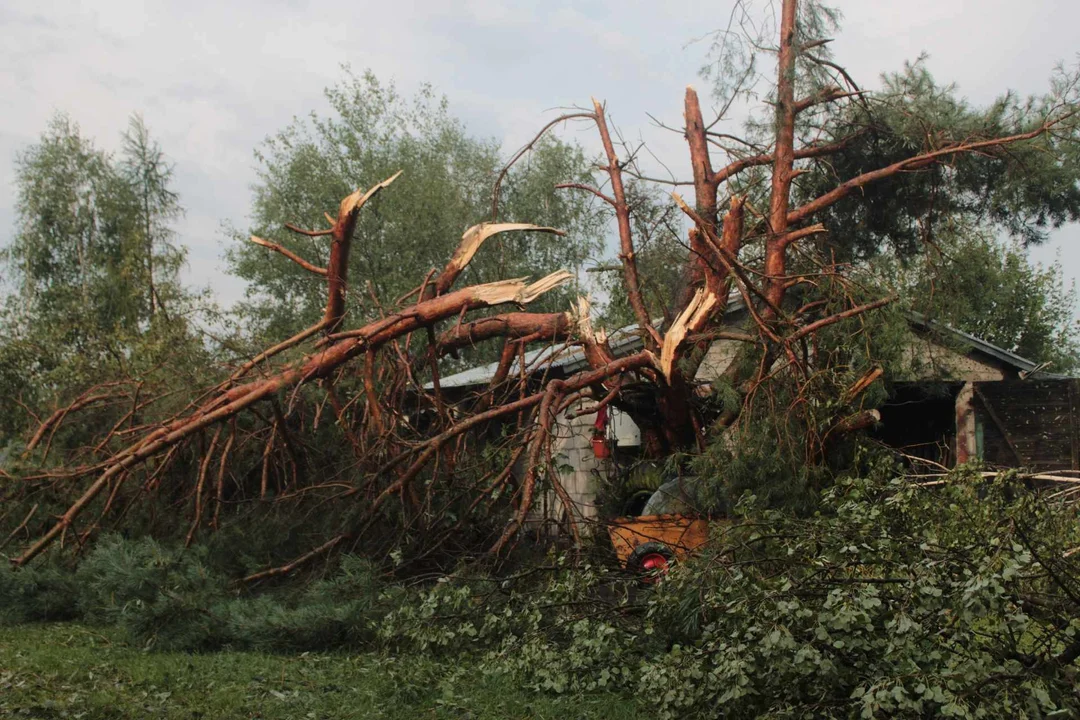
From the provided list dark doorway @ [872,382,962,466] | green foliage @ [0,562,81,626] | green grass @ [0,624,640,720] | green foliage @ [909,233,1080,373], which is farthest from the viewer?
green foliage @ [909,233,1080,373]

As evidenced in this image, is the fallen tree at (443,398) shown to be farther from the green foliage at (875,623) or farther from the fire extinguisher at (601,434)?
the green foliage at (875,623)

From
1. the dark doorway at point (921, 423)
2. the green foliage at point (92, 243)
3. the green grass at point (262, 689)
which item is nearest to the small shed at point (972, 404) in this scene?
the dark doorway at point (921, 423)

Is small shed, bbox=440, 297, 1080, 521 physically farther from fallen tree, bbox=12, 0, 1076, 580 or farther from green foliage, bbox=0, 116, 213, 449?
green foliage, bbox=0, 116, 213, 449

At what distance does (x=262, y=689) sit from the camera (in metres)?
4.92

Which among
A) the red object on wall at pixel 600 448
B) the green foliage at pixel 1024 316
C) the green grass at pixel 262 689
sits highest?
the green foliage at pixel 1024 316

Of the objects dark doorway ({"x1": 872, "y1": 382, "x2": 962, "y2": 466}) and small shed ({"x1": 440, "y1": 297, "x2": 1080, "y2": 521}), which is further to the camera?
dark doorway ({"x1": 872, "y1": 382, "x2": 962, "y2": 466})

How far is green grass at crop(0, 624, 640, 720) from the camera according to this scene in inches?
176

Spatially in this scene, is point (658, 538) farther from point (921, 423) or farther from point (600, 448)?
point (921, 423)

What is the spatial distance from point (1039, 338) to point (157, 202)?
19384mm

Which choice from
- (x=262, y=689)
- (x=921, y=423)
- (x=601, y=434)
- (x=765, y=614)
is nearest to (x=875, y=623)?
(x=765, y=614)

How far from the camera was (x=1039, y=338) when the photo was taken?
19.8 m

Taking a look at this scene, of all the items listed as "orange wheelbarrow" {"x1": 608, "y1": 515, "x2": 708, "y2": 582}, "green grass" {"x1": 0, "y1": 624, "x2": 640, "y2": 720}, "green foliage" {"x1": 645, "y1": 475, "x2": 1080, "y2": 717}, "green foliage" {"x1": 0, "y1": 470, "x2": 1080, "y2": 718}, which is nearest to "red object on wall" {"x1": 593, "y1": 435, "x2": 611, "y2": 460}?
"orange wheelbarrow" {"x1": 608, "y1": 515, "x2": 708, "y2": 582}

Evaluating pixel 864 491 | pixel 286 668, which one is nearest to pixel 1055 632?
pixel 864 491

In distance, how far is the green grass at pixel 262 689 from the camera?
4480 mm
